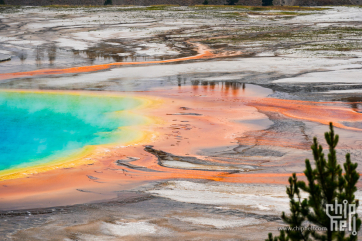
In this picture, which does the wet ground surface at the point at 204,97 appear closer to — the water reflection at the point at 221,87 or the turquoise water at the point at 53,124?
the water reflection at the point at 221,87

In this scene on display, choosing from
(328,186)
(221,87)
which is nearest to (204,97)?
(221,87)

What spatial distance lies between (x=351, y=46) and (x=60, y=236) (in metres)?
20.2

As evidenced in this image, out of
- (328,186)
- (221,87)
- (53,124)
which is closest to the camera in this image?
(328,186)

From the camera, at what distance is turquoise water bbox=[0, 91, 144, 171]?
8430 mm

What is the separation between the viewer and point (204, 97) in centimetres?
1227

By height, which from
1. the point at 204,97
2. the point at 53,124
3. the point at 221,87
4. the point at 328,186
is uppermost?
the point at 328,186

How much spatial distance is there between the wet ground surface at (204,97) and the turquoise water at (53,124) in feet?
4.22

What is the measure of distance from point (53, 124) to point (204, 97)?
428 centimetres

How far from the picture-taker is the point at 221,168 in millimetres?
7129

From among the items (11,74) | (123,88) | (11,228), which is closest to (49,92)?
(123,88)

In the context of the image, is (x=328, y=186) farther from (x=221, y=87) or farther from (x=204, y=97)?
(x=221, y=87)

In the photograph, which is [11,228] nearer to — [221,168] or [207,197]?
[207,197]

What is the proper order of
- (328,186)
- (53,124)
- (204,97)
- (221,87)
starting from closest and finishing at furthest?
(328,186) → (53,124) → (204,97) → (221,87)

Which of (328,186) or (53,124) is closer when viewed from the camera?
(328,186)
